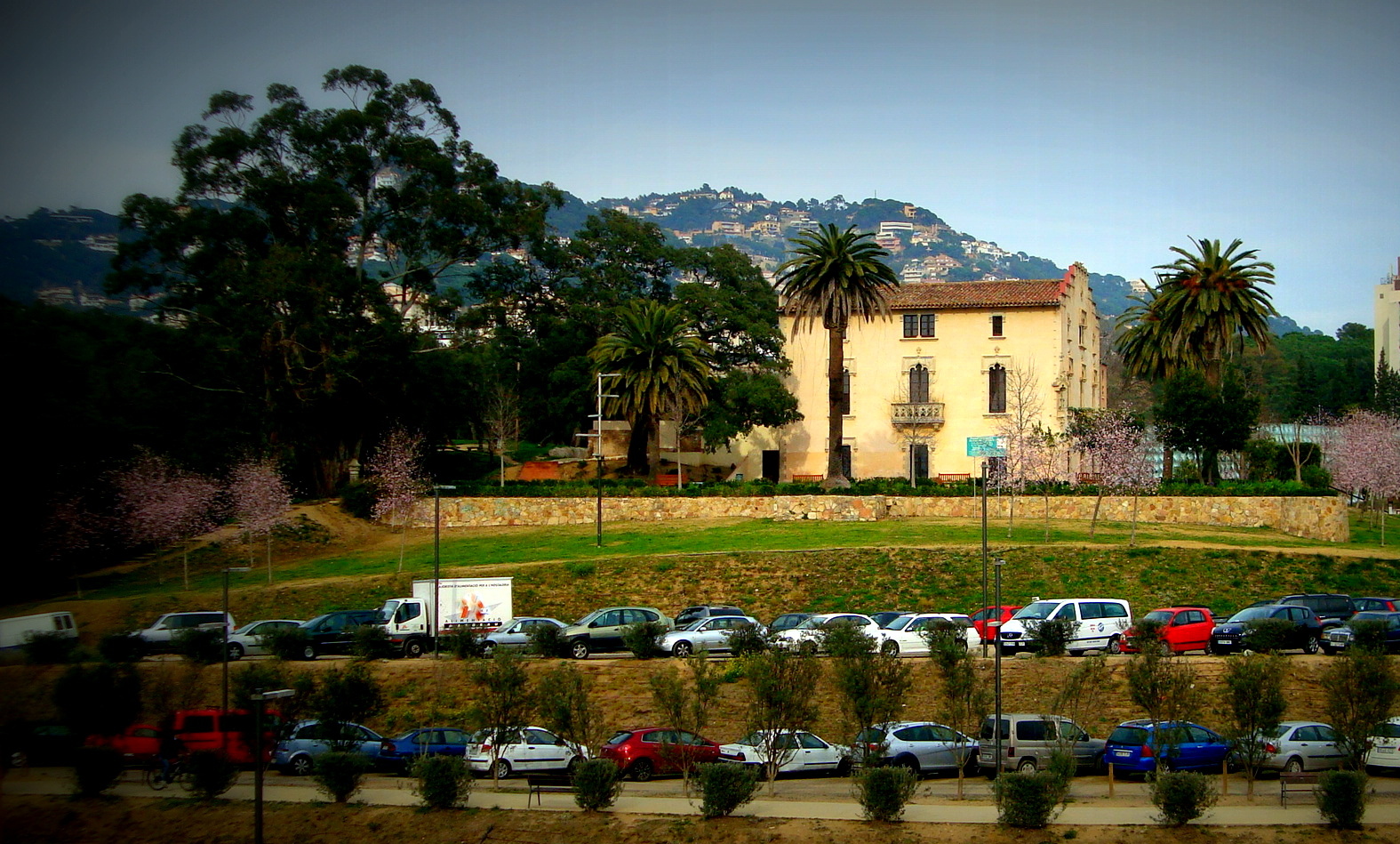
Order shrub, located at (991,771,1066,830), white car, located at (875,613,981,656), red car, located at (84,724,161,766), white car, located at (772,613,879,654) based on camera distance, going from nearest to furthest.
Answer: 1. shrub, located at (991,771,1066,830)
2. red car, located at (84,724,161,766)
3. white car, located at (772,613,879,654)
4. white car, located at (875,613,981,656)

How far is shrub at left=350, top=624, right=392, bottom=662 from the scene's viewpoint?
3497cm

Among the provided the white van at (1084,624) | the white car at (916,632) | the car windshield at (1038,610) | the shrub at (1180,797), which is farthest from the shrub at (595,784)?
the car windshield at (1038,610)

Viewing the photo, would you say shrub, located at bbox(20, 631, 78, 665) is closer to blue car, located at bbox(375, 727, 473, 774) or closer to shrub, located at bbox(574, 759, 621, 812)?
blue car, located at bbox(375, 727, 473, 774)

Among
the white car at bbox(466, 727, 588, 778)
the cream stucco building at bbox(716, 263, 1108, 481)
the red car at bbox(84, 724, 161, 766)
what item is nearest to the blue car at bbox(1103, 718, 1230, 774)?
the white car at bbox(466, 727, 588, 778)

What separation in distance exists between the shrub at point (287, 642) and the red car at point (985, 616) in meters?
19.4

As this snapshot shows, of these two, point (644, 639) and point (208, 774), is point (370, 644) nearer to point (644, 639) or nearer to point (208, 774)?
point (208, 774)

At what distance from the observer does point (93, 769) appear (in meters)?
28.5

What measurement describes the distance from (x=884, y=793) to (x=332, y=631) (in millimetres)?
18755

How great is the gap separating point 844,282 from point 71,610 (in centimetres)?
3587

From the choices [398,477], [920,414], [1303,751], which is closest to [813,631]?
[1303,751]

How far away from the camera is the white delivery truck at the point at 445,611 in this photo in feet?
122

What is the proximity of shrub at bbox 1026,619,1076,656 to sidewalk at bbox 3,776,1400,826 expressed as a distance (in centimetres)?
764

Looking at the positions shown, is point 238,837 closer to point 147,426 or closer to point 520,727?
point 520,727

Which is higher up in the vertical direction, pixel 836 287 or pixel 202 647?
pixel 836 287
